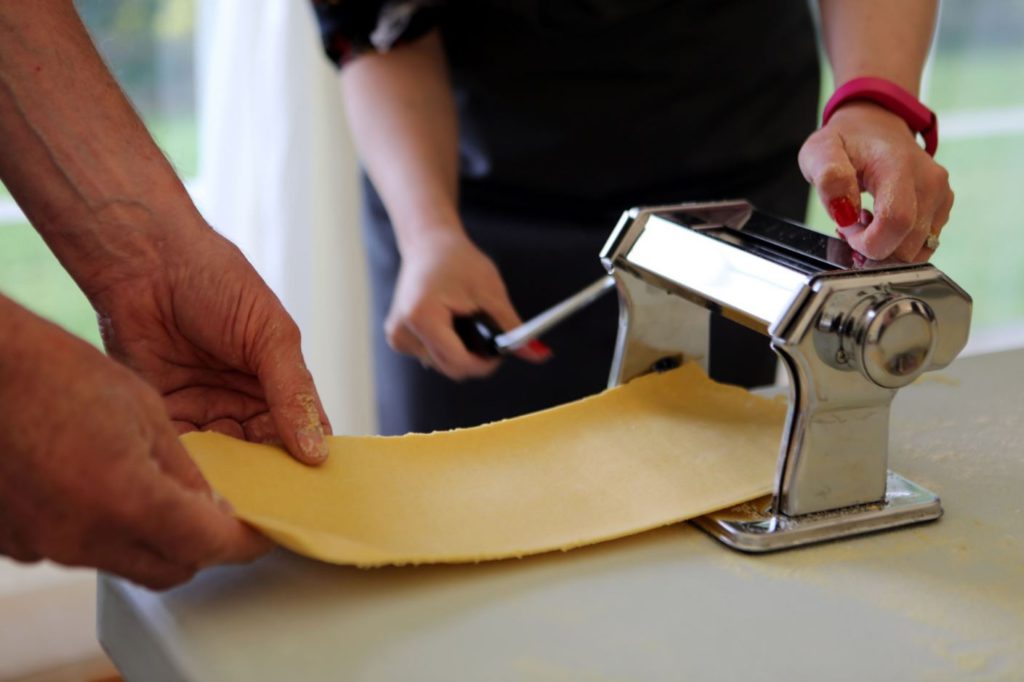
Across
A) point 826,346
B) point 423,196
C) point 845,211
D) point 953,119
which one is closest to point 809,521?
point 826,346

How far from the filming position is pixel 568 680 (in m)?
0.53

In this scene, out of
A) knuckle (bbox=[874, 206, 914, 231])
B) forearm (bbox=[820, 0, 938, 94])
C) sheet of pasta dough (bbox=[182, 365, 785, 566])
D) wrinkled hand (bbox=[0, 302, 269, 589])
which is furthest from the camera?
forearm (bbox=[820, 0, 938, 94])

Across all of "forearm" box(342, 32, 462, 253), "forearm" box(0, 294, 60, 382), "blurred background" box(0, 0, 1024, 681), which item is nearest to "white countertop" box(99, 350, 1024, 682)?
"forearm" box(0, 294, 60, 382)

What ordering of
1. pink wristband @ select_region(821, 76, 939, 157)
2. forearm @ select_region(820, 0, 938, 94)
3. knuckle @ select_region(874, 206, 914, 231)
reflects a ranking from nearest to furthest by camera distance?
1. knuckle @ select_region(874, 206, 914, 231)
2. pink wristband @ select_region(821, 76, 939, 157)
3. forearm @ select_region(820, 0, 938, 94)

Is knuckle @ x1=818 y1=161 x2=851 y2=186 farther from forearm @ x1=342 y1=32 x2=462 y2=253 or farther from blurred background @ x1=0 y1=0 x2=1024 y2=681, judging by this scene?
blurred background @ x1=0 y1=0 x2=1024 y2=681

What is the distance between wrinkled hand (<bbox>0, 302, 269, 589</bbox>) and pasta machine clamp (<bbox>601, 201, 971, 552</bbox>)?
12.3 inches

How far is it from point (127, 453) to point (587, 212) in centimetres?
78

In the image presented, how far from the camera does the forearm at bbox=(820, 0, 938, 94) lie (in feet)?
3.10

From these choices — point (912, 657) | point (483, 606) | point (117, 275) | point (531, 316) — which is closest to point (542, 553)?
point (483, 606)

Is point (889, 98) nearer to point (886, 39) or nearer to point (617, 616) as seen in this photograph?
point (886, 39)

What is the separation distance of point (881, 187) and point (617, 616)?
0.35 meters

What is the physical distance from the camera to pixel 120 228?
764 mm

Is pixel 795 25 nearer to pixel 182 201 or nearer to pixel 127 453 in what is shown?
pixel 182 201

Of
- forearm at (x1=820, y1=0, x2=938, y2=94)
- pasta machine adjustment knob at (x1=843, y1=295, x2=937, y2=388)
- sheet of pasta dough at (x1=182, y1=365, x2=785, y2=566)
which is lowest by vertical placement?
sheet of pasta dough at (x1=182, y1=365, x2=785, y2=566)
